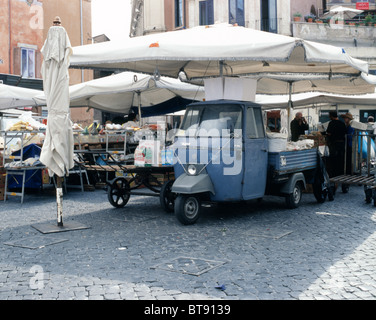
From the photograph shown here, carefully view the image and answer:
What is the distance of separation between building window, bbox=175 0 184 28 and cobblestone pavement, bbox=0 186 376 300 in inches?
867

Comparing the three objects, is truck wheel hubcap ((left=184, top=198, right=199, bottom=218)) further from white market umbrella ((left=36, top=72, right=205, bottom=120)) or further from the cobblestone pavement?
white market umbrella ((left=36, top=72, right=205, bottom=120))

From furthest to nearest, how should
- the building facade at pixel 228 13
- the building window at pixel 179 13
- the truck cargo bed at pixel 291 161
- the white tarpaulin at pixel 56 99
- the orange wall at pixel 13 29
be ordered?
the building window at pixel 179 13
the building facade at pixel 228 13
the orange wall at pixel 13 29
the truck cargo bed at pixel 291 161
the white tarpaulin at pixel 56 99

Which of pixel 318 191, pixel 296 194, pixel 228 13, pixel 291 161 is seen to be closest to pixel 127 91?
pixel 291 161

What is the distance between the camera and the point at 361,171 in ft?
37.0

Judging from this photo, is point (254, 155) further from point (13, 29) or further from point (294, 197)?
point (13, 29)

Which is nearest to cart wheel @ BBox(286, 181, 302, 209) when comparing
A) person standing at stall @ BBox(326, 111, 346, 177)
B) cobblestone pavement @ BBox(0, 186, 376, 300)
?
cobblestone pavement @ BBox(0, 186, 376, 300)

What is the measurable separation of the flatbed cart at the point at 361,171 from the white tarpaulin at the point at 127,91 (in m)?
4.17

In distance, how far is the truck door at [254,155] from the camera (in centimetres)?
A: 788

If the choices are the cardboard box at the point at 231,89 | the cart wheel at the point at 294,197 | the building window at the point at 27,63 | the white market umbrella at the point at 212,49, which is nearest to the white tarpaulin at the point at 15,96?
the white market umbrella at the point at 212,49

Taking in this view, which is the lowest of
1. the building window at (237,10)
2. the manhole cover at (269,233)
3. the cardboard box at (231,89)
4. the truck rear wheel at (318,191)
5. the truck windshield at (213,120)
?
the manhole cover at (269,233)

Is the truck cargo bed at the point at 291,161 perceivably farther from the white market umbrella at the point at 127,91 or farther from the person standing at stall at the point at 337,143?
the white market umbrella at the point at 127,91

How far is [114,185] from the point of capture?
9.20m

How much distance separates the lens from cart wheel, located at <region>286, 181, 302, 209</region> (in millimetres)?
8930

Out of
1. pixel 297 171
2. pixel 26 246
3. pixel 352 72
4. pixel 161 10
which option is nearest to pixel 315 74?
pixel 352 72
